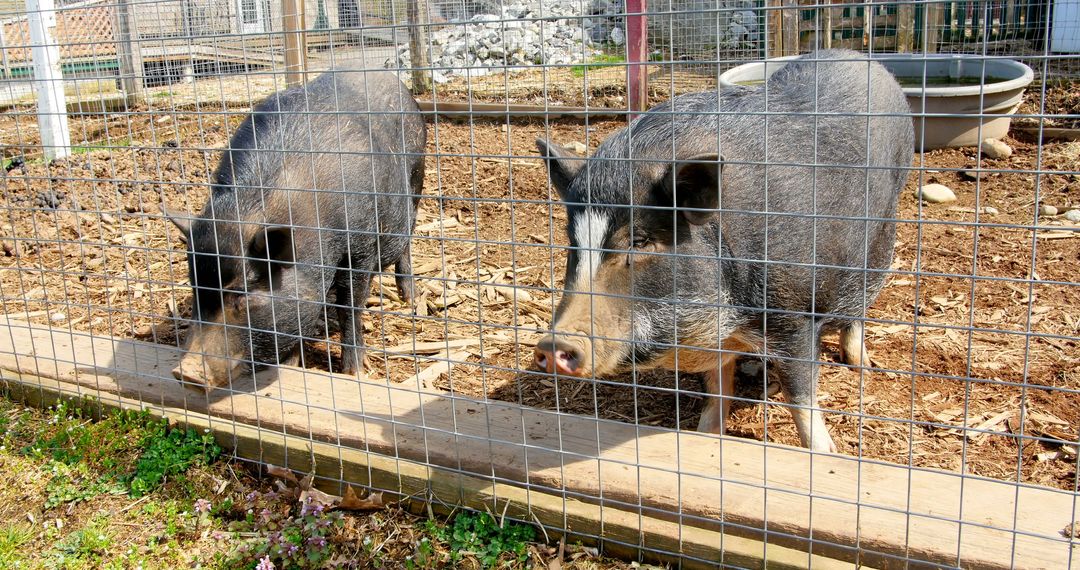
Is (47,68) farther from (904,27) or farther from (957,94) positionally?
(904,27)

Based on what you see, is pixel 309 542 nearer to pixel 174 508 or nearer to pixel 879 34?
pixel 174 508

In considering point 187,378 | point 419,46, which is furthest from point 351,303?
point 419,46

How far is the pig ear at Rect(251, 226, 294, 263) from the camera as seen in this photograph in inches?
168

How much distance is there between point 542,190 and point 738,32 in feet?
15.2

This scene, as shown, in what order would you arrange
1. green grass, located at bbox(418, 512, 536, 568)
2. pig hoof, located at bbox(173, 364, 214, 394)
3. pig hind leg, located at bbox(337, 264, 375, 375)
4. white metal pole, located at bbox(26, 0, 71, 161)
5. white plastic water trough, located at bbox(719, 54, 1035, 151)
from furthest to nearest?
white metal pole, located at bbox(26, 0, 71, 161) → white plastic water trough, located at bbox(719, 54, 1035, 151) → pig hind leg, located at bbox(337, 264, 375, 375) → pig hoof, located at bbox(173, 364, 214, 394) → green grass, located at bbox(418, 512, 536, 568)

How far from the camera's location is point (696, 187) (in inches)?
128

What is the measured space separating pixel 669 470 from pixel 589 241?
35.2 inches

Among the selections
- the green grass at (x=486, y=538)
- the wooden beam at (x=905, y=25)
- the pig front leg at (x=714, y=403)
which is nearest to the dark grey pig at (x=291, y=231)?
the green grass at (x=486, y=538)

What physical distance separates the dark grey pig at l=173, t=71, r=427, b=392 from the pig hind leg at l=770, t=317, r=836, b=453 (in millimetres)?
1743

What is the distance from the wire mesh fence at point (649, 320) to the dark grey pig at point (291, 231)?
0.07ft

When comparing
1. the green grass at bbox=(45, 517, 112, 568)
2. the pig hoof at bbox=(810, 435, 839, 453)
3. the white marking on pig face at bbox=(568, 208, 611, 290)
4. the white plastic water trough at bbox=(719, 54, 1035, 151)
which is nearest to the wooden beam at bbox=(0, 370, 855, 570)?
the green grass at bbox=(45, 517, 112, 568)

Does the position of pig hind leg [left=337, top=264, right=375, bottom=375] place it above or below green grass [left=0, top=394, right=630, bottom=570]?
above

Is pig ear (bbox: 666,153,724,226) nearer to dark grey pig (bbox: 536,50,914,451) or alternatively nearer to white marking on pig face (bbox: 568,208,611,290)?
dark grey pig (bbox: 536,50,914,451)

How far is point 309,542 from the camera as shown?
3357 millimetres
